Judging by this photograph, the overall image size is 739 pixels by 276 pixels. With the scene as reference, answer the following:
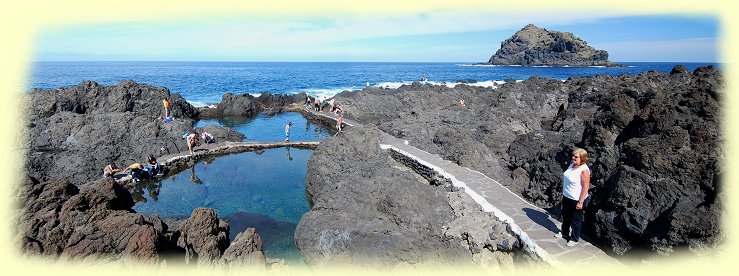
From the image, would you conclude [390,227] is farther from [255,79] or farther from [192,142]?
[255,79]

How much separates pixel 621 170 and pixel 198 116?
1586 inches

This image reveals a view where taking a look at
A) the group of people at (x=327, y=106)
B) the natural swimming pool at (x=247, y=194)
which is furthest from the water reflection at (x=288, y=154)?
the group of people at (x=327, y=106)

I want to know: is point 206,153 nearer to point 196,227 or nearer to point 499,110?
point 196,227

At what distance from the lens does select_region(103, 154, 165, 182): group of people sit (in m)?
17.0

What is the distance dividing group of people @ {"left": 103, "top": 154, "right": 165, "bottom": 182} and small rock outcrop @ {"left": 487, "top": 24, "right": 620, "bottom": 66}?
173 m

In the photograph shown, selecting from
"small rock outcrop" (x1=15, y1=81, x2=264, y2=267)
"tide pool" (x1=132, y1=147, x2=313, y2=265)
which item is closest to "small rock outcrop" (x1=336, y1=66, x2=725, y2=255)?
"tide pool" (x1=132, y1=147, x2=313, y2=265)

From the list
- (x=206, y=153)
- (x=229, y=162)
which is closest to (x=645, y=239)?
(x=229, y=162)

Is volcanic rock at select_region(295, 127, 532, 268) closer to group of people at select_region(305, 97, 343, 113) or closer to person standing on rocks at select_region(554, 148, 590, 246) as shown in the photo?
person standing on rocks at select_region(554, 148, 590, 246)

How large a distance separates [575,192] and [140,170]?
1785 centimetres

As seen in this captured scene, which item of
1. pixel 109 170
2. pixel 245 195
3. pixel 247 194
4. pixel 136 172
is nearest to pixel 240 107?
pixel 136 172

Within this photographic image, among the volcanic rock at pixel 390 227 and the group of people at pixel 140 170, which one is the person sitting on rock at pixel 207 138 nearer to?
the group of people at pixel 140 170

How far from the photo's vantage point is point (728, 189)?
21.3 feet

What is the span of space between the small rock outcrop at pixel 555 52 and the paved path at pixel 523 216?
17041 cm

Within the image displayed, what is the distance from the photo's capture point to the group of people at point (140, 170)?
55.9 feet
